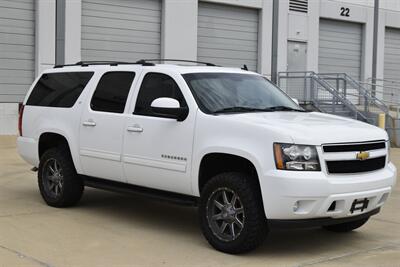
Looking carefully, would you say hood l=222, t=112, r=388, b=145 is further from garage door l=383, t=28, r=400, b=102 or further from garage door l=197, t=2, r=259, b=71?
garage door l=383, t=28, r=400, b=102

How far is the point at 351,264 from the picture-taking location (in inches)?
228

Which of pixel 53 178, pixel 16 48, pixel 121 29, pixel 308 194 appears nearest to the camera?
pixel 308 194

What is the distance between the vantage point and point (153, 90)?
7.11 meters

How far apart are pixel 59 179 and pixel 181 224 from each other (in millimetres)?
1859

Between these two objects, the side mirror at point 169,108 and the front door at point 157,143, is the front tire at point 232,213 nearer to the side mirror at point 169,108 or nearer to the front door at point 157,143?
the front door at point 157,143

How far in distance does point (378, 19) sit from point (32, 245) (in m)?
25.4

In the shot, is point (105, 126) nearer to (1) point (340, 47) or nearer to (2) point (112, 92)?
(2) point (112, 92)

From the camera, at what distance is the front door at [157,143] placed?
6.46m

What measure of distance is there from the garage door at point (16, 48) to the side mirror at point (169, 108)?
1275 cm

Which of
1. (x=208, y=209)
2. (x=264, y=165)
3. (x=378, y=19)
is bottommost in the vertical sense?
(x=208, y=209)

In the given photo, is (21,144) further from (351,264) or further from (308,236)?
(351,264)

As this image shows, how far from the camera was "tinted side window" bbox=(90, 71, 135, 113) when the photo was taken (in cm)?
740

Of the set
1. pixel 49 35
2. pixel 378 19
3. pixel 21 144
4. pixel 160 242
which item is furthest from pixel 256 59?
pixel 160 242

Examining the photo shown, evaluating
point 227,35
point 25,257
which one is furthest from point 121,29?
point 25,257
